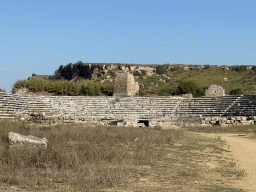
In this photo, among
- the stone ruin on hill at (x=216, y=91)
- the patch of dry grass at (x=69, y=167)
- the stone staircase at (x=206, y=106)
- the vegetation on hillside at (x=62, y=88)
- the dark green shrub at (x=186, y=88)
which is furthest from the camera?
the dark green shrub at (x=186, y=88)

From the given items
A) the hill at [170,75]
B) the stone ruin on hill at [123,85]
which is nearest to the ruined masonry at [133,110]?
the stone ruin on hill at [123,85]

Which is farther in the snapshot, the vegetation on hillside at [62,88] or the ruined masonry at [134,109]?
the vegetation on hillside at [62,88]


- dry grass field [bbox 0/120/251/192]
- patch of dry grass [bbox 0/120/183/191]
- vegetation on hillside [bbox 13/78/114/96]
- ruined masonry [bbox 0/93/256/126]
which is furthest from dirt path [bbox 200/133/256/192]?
vegetation on hillside [bbox 13/78/114/96]

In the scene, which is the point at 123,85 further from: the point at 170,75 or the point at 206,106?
the point at 170,75

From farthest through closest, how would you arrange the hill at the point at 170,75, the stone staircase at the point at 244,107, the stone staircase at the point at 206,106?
the hill at the point at 170,75 → the stone staircase at the point at 206,106 → the stone staircase at the point at 244,107

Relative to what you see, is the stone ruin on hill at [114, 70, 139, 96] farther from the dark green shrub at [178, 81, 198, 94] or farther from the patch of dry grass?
the patch of dry grass

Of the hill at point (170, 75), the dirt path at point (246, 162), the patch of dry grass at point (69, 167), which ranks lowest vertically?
the dirt path at point (246, 162)

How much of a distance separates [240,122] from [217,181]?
1671 centimetres

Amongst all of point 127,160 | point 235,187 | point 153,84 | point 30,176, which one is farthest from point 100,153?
point 153,84

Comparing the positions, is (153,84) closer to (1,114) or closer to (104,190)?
(1,114)

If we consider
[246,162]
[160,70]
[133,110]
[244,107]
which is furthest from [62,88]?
[160,70]

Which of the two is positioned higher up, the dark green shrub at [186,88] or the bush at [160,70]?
the bush at [160,70]

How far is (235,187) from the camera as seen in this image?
Result: 517cm

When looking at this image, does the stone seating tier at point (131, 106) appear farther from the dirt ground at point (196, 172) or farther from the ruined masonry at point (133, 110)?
the dirt ground at point (196, 172)
